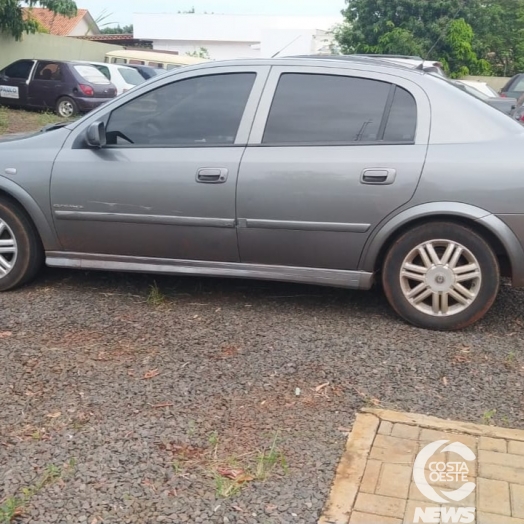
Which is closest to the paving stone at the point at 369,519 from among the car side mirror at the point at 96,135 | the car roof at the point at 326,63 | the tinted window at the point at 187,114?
the tinted window at the point at 187,114

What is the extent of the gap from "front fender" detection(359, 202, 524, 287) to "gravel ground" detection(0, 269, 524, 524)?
0.50m

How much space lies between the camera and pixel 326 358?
4.02m

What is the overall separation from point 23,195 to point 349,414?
273 centimetres

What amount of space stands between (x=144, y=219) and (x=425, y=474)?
2.51 meters

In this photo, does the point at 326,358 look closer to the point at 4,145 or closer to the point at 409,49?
the point at 4,145

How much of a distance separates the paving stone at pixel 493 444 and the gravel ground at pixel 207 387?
8.3 inches

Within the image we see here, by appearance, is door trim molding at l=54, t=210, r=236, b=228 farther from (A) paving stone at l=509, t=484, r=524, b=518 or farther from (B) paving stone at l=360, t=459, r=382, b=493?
(A) paving stone at l=509, t=484, r=524, b=518

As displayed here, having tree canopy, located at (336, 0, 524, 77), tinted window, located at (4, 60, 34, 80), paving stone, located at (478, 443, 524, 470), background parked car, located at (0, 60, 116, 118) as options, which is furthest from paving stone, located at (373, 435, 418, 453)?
tree canopy, located at (336, 0, 524, 77)

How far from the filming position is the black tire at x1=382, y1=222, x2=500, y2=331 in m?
4.28

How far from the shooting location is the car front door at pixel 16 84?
18.8m

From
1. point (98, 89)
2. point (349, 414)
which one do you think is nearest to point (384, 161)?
point (349, 414)

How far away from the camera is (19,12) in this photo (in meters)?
20.9

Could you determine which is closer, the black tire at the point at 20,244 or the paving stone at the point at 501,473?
the paving stone at the point at 501,473

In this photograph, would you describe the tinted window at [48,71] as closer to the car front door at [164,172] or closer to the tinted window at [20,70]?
the tinted window at [20,70]
